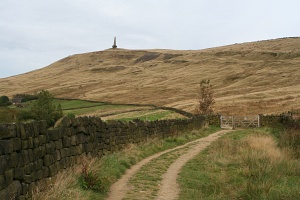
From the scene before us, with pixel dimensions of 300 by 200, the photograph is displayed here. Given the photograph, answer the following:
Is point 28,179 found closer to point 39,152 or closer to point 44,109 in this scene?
point 39,152

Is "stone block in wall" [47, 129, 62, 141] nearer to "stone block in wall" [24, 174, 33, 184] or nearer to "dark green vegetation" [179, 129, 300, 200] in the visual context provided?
"stone block in wall" [24, 174, 33, 184]

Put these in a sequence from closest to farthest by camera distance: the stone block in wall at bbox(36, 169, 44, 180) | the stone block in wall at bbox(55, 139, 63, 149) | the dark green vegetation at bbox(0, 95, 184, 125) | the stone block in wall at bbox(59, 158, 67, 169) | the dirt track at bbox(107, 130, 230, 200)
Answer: the stone block in wall at bbox(36, 169, 44, 180), the dirt track at bbox(107, 130, 230, 200), the stone block in wall at bbox(55, 139, 63, 149), the stone block in wall at bbox(59, 158, 67, 169), the dark green vegetation at bbox(0, 95, 184, 125)

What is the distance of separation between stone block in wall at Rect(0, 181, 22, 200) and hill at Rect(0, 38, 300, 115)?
52725mm

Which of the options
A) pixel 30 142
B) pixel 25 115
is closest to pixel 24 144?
pixel 30 142

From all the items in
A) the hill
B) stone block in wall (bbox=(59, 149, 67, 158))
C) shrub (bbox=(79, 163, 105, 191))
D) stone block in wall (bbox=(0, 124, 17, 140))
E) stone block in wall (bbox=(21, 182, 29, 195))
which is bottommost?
shrub (bbox=(79, 163, 105, 191))

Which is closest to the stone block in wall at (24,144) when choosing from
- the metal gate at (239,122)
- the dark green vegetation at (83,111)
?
the metal gate at (239,122)

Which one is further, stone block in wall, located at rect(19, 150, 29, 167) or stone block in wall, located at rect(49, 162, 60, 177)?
stone block in wall, located at rect(49, 162, 60, 177)

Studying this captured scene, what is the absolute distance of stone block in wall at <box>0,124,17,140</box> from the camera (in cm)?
744

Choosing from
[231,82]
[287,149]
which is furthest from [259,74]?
[287,149]

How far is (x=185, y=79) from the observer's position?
10775cm

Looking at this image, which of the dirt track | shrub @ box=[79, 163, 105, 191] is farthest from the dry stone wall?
the dirt track

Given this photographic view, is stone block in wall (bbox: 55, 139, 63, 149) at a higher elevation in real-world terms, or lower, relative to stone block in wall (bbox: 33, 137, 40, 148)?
lower

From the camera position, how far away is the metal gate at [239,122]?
44.2 m

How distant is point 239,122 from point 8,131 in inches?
1564
